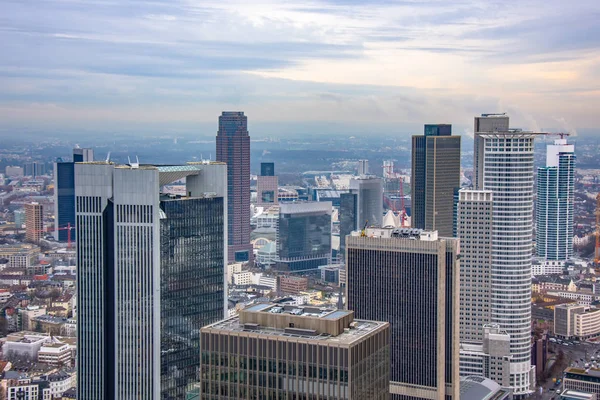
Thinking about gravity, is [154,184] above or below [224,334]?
above

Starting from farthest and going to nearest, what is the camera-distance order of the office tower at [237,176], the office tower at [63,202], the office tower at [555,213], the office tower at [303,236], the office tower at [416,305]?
the office tower at [237,176]
the office tower at [303,236]
the office tower at [555,213]
the office tower at [63,202]
the office tower at [416,305]

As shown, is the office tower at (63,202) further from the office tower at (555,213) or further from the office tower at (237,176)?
the office tower at (555,213)

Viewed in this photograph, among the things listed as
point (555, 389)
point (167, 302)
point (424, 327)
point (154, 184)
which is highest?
point (154, 184)

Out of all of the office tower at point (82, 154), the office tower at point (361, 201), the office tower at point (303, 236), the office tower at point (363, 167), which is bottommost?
the office tower at point (303, 236)

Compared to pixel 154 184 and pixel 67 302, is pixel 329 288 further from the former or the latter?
pixel 154 184

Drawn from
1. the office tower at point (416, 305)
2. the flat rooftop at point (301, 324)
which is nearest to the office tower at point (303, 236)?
the office tower at point (416, 305)

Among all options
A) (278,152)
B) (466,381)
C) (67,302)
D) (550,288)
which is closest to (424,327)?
(466,381)
